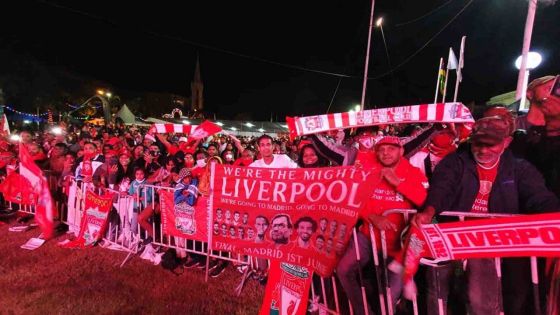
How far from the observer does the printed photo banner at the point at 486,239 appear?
209cm

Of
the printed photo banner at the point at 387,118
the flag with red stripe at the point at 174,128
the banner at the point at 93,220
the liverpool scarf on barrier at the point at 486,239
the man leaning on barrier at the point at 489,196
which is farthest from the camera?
the flag with red stripe at the point at 174,128

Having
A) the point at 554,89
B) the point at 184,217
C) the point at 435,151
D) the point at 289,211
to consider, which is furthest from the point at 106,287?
the point at 554,89

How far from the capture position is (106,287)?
4.48 meters

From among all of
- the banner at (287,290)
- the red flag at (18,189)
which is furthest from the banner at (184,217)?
the red flag at (18,189)

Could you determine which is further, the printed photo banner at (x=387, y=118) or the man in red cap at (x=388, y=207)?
the printed photo banner at (x=387, y=118)

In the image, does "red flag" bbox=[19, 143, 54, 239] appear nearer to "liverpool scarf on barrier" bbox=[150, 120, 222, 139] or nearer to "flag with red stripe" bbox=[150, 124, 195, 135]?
"flag with red stripe" bbox=[150, 124, 195, 135]

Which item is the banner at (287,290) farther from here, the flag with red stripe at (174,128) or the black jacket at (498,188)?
the flag with red stripe at (174,128)

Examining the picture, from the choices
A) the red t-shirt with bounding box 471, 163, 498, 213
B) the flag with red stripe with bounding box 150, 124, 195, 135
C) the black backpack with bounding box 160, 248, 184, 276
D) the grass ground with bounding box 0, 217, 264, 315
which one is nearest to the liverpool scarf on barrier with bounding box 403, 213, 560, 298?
the red t-shirt with bounding box 471, 163, 498, 213

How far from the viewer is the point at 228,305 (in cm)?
407

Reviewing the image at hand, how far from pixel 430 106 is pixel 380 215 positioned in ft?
5.54

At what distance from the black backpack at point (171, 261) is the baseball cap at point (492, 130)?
459 centimetres

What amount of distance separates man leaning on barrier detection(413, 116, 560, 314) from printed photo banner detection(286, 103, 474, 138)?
914 mm

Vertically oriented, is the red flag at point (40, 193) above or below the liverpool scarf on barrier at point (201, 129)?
below

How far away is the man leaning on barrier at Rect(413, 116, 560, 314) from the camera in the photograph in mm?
2650
